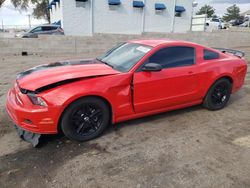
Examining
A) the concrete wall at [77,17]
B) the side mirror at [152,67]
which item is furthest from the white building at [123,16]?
the side mirror at [152,67]

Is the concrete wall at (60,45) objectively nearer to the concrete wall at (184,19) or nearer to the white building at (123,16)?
the white building at (123,16)

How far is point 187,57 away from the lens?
4.26 m

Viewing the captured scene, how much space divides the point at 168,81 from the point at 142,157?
4.84ft

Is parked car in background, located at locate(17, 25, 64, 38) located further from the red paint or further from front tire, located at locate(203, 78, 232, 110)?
front tire, located at locate(203, 78, 232, 110)

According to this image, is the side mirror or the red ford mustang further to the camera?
the side mirror

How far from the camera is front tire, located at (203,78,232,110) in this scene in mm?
4645

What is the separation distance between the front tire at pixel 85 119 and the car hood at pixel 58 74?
Answer: 1.23ft

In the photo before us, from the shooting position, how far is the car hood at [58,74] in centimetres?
322

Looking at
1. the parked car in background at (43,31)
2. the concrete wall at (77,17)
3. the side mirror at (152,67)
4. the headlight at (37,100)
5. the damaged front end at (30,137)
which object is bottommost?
the damaged front end at (30,137)

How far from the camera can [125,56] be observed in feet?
13.5

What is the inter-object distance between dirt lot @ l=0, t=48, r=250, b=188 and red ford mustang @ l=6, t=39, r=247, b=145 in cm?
27

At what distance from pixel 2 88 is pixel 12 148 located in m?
3.44

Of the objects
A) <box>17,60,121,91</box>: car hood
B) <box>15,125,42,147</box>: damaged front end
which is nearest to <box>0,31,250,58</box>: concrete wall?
<box>17,60,121,91</box>: car hood

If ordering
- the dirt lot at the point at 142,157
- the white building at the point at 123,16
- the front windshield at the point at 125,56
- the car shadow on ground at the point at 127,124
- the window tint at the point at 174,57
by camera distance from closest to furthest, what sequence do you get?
the dirt lot at the point at 142,157, the car shadow on ground at the point at 127,124, the front windshield at the point at 125,56, the window tint at the point at 174,57, the white building at the point at 123,16
